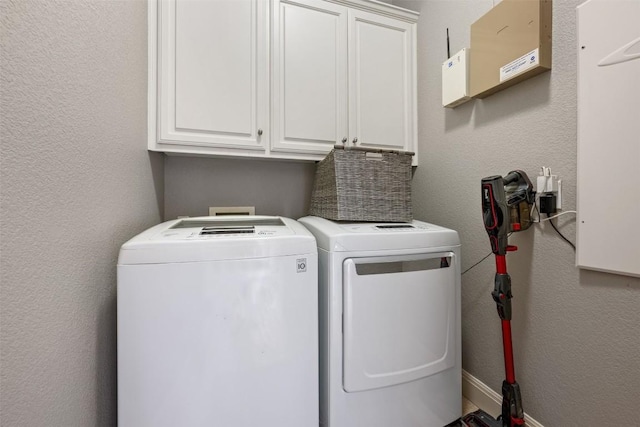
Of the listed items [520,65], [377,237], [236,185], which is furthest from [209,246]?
[520,65]

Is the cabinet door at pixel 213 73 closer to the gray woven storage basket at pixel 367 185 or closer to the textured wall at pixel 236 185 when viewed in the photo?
the textured wall at pixel 236 185

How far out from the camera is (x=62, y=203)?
24.1 inches

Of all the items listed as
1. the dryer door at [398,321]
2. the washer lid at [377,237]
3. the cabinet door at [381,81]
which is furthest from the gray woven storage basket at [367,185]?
the cabinet door at [381,81]

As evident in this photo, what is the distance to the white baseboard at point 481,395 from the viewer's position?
4.03 feet

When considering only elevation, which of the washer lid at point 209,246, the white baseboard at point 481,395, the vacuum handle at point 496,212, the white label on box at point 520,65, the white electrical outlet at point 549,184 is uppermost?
the white label on box at point 520,65

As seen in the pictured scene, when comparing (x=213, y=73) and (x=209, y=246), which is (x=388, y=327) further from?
(x=213, y=73)

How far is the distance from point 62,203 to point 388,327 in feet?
3.37

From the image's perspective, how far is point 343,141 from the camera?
5.02ft

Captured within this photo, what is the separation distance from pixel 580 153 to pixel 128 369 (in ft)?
5.06

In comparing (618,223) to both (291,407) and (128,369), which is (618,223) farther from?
(128,369)

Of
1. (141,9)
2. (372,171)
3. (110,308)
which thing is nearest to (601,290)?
(372,171)

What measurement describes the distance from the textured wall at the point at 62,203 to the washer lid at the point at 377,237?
71 centimetres

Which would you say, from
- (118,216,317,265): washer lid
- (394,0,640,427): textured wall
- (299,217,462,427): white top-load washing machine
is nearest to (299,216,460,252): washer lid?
(299,217,462,427): white top-load washing machine

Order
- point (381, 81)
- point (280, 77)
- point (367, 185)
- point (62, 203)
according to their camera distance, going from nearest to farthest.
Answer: point (62, 203) → point (367, 185) → point (280, 77) → point (381, 81)
